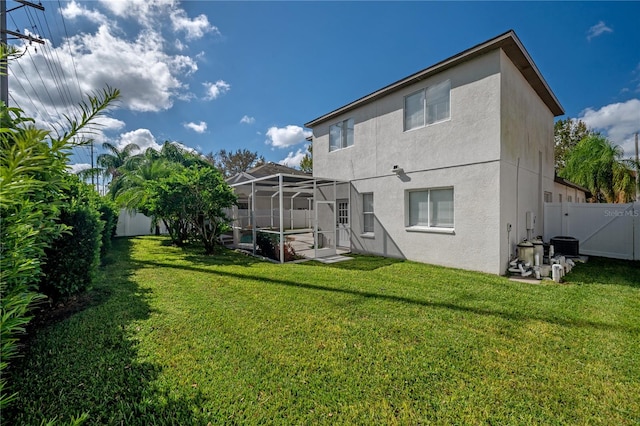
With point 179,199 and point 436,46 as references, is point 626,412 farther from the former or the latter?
point 179,199

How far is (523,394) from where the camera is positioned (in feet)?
9.77

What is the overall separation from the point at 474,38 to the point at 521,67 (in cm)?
187

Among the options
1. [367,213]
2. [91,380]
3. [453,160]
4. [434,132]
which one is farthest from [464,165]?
[91,380]

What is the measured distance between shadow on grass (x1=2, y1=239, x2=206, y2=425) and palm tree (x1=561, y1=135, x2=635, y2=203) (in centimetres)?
3087

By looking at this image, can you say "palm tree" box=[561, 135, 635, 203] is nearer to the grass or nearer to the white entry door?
the grass

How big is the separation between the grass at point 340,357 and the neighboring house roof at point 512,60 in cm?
683

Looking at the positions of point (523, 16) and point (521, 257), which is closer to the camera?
point (521, 257)

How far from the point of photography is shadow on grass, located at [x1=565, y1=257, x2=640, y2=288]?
7.34 meters

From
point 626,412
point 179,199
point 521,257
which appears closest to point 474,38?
point 521,257

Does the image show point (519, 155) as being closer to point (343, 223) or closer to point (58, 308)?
point (343, 223)

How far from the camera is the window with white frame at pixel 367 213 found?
11484 mm

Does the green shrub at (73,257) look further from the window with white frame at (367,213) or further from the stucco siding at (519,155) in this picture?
the stucco siding at (519,155)

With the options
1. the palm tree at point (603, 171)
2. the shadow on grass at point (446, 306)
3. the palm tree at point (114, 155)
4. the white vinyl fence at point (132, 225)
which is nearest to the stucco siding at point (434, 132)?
the shadow on grass at point (446, 306)

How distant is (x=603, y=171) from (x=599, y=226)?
1620cm
